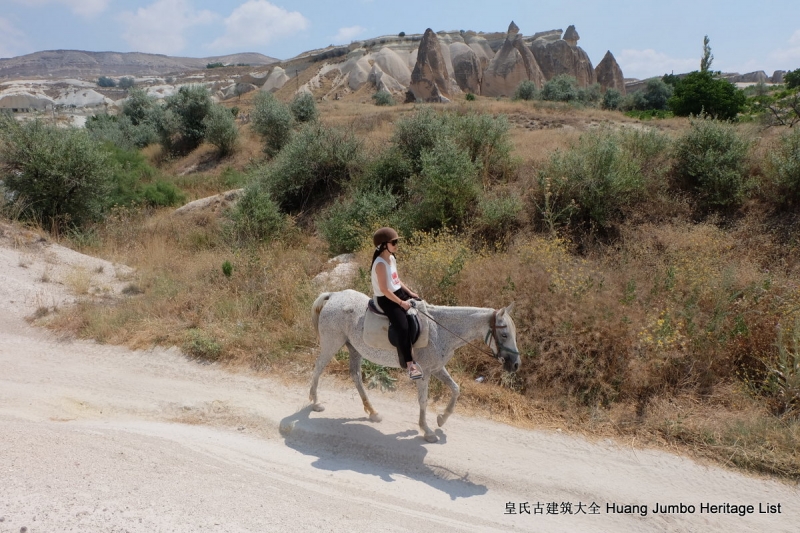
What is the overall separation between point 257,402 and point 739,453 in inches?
219

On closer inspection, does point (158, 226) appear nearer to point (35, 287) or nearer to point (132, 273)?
point (132, 273)

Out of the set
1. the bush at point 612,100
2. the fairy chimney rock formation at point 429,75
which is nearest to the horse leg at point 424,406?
the bush at point 612,100

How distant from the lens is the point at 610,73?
172 feet

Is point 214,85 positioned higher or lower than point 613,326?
higher

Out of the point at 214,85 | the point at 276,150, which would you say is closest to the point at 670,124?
the point at 276,150

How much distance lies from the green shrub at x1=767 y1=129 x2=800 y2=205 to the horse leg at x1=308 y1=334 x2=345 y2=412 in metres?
9.49

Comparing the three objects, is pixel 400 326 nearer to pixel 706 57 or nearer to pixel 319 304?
pixel 319 304

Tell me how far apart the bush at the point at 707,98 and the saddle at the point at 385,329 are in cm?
2407

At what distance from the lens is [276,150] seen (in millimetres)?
21719

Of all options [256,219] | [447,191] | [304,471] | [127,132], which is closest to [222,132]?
[127,132]

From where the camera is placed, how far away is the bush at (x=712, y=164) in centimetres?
1002

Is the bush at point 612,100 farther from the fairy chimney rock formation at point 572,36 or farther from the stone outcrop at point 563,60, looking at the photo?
the fairy chimney rock formation at point 572,36

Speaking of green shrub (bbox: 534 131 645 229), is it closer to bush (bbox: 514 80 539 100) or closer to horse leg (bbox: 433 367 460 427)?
horse leg (bbox: 433 367 460 427)

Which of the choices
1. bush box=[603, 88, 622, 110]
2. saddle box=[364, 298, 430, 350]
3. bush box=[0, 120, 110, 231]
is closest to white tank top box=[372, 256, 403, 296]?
saddle box=[364, 298, 430, 350]
